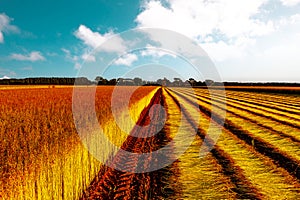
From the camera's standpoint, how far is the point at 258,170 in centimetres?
728

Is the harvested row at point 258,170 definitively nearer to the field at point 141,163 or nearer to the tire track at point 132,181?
the field at point 141,163

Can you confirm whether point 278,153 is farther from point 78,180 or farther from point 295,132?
point 78,180

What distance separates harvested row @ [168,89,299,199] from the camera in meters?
6.20

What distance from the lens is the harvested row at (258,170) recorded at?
6.20 m

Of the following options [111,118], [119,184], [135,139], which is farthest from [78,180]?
[135,139]

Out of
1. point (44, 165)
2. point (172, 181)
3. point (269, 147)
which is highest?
point (44, 165)

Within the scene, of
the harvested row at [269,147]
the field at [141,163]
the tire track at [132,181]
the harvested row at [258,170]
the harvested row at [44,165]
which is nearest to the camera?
the harvested row at [44,165]

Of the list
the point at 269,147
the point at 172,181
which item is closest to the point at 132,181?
the point at 172,181

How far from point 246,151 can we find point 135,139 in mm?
3555

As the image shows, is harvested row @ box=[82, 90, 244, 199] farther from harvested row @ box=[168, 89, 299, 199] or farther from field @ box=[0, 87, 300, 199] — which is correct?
harvested row @ box=[168, 89, 299, 199]

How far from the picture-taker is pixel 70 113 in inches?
311

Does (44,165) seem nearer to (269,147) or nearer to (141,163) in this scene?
(141,163)

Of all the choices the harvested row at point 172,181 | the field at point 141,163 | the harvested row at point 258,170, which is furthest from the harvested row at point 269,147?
the harvested row at point 172,181

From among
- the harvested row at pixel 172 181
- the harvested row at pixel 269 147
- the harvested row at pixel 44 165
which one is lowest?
the harvested row at pixel 172 181
